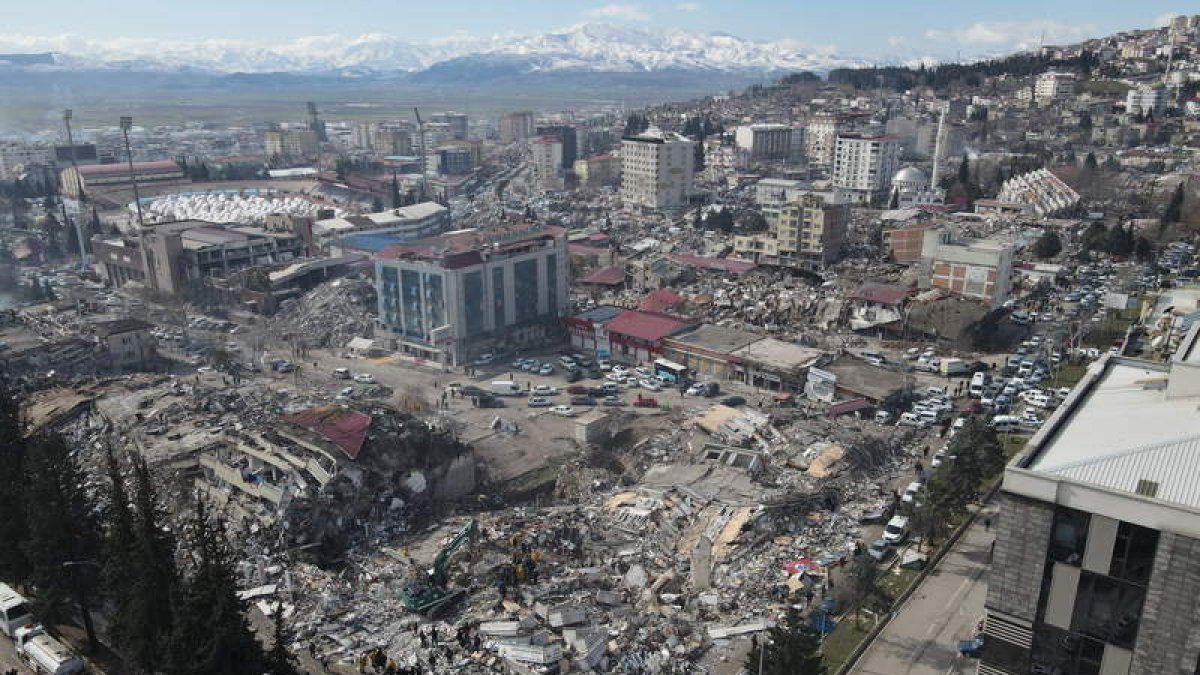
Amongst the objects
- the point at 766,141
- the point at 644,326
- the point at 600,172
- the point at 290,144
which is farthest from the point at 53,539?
the point at 290,144

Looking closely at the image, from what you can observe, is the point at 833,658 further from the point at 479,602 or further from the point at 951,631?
the point at 479,602

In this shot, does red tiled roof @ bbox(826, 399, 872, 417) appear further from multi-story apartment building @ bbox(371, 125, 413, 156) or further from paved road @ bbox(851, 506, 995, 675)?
multi-story apartment building @ bbox(371, 125, 413, 156)

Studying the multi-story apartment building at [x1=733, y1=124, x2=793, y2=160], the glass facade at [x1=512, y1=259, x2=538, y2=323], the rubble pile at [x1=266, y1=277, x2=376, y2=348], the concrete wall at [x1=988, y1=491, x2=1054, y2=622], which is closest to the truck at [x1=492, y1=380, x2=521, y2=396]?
the glass facade at [x1=512, y1=259, x2=538, y2=323]

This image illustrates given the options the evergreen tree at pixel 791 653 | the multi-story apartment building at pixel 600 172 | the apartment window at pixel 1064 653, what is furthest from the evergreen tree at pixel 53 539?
the multi-story apartment building at pixel 600 172

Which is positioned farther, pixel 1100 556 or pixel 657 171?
pixel 657 171

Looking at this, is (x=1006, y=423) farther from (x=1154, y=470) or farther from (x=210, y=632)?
(x=210, y=632)

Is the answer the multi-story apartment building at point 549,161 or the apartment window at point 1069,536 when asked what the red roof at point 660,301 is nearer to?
the apartment window at point 1069,536
